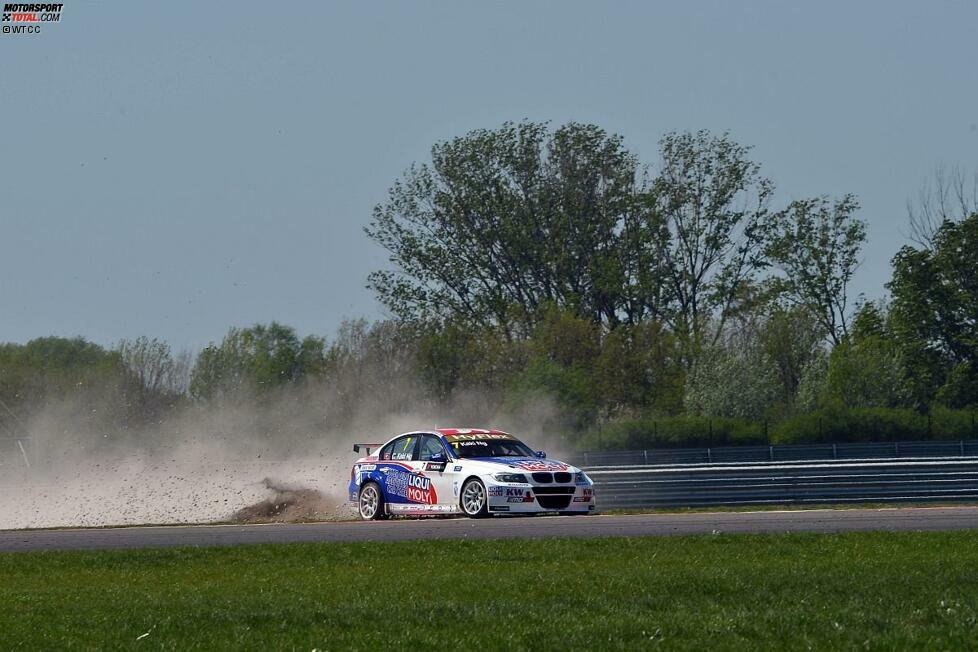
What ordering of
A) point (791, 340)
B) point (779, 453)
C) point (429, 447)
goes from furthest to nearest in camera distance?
point (791, 340) < point (779, 453) < point (429, 447)

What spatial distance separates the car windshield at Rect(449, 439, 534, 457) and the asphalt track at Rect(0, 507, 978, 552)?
1500mm

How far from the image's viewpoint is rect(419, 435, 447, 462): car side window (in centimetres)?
2198

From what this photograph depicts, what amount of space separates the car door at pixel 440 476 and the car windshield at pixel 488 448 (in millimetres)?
235

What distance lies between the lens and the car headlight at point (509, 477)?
20.7 m

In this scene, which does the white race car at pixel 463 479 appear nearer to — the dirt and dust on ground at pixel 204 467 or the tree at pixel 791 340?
the dirt and dust on ground at pixel 204 467

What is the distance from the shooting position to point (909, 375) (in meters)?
56.4

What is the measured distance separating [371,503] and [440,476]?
1837 mm

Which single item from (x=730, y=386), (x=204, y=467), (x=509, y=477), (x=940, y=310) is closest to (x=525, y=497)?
(x=509, y=477)

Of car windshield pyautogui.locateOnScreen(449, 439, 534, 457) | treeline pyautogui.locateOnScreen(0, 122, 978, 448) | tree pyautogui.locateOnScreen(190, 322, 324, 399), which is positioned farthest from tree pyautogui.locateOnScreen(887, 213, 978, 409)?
car windshield pyautogui.locateOnScreen(449, 439, 534, 457)

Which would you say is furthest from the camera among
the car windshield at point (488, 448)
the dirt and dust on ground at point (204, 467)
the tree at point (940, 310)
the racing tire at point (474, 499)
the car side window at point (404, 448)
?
the tree at point (940, 310)

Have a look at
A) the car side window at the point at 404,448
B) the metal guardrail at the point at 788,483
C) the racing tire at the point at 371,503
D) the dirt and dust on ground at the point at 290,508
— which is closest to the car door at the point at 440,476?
the car side window at the point at 404,448

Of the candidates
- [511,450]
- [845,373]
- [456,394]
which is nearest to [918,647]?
[511,450]

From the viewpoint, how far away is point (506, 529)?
18047mm

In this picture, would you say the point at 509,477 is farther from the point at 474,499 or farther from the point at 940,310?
the point at 940,310
